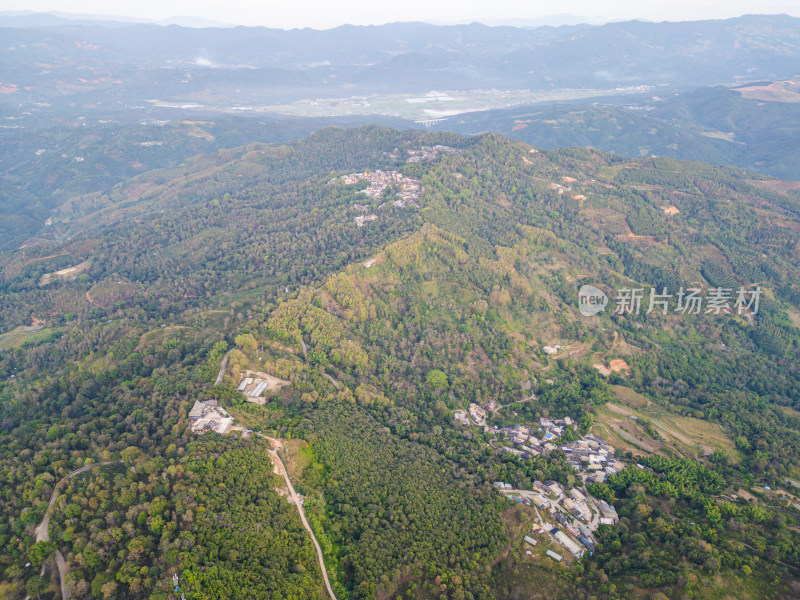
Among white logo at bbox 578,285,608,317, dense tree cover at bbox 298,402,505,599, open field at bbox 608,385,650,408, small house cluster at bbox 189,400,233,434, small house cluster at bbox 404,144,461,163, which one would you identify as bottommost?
open field at bbox 608,385,650,408

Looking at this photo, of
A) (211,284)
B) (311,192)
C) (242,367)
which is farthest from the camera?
(311,192)

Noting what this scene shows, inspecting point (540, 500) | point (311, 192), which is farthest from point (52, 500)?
point (311, 192)

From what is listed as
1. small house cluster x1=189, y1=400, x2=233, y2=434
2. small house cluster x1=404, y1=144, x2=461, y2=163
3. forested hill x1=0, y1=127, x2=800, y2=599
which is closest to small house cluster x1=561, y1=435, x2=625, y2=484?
forested hill x1=0, y1=127, x2=800, y2=599

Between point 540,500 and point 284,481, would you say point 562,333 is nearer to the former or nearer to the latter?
point 540,500

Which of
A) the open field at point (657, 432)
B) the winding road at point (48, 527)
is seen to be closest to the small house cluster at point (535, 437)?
the open field at point (657, 432)

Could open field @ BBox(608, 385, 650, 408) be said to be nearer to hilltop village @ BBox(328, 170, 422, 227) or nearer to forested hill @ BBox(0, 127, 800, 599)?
forested hill @ BBox(0, 127, 800, 599)

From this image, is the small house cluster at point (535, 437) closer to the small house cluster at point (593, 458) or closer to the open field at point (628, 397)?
the small house cluster at point (593, 458)
